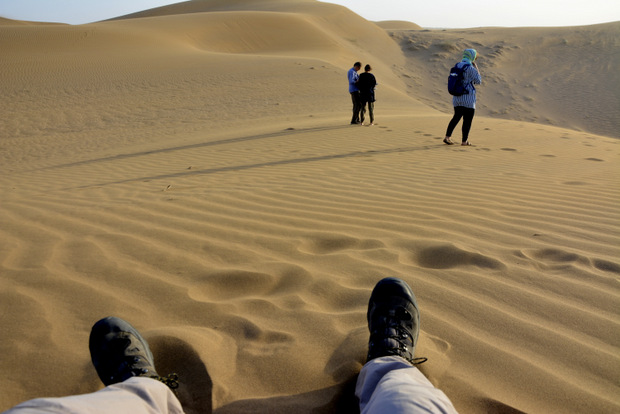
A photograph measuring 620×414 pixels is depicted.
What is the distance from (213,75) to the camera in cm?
1812

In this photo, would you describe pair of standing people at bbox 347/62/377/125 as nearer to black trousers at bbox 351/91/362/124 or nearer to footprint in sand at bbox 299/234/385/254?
black trousers at bbox 351/91/362/124

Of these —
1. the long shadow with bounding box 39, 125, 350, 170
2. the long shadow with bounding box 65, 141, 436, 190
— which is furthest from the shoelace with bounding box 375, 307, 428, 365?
the long shadow with bounding box 39, 125, 350, 170

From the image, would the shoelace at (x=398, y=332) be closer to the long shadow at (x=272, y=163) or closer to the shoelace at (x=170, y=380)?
the shoelace at (x=170, y=380)

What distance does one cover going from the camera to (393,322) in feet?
6.42

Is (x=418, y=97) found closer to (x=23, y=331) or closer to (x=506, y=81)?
(x=506, y=81)

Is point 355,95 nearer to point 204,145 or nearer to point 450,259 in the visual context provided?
point 204,145

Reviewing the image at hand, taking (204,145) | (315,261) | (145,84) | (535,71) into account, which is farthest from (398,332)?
(535,71)

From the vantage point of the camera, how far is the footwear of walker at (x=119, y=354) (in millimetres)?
1770

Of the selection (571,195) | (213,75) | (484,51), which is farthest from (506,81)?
(571,195)

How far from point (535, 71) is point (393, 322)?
29.5 metres

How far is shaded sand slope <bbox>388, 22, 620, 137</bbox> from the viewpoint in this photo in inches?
885

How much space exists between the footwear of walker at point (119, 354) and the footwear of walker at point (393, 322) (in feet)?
2.41

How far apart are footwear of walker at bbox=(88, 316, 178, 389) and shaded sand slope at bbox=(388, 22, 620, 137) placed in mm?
21465

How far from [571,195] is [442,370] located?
308 centimetres
